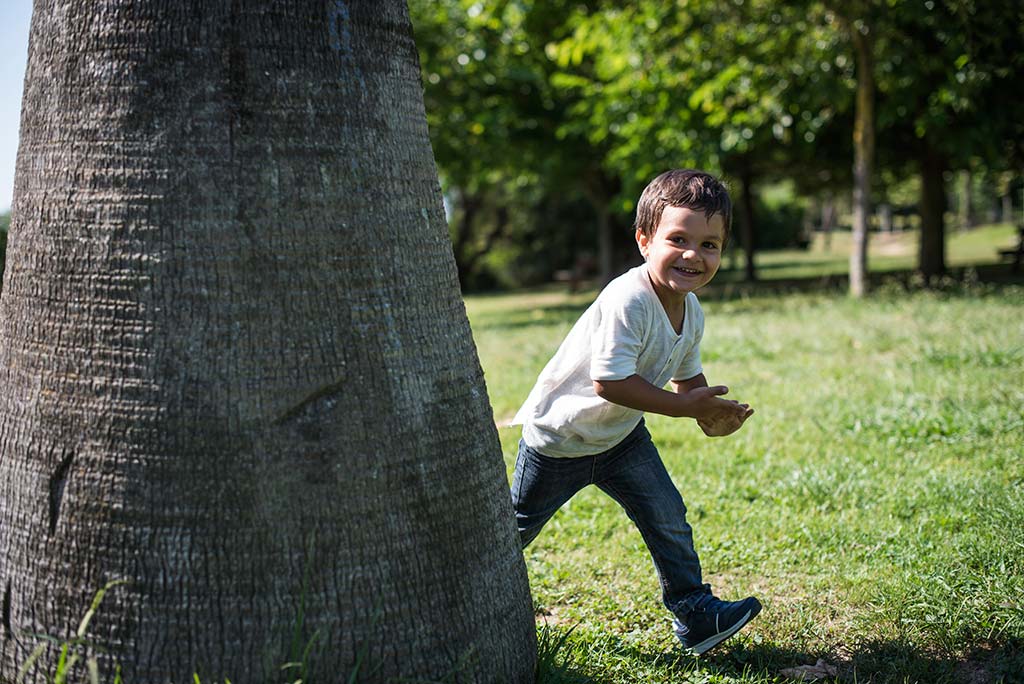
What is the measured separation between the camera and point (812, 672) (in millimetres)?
3121

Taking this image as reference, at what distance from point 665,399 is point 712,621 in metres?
0.87

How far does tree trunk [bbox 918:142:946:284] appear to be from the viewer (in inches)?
714

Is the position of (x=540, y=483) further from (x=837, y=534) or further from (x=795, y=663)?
(x=837, y=534)

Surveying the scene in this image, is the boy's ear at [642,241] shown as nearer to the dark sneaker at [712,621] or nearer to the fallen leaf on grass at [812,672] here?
the dark sneaker at [712,621]

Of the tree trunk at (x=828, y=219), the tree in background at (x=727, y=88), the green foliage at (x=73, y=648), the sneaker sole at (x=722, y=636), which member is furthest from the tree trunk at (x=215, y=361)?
the tree trunk at (x=828, y=219)

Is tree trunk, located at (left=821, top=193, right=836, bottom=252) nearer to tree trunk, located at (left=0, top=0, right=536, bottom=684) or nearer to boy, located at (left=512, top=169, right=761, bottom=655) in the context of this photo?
boy, located at (left=512, top=169, right=761, bottom=655)

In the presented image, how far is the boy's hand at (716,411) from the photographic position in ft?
9.27

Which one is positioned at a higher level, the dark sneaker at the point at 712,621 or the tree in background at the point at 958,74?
the tree in background at the point at 958,74

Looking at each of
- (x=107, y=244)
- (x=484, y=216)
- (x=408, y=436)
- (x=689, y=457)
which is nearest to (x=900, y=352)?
(x=689, y=457)

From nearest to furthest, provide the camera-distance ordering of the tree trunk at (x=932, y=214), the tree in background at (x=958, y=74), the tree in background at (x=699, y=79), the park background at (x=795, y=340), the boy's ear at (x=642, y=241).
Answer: the boy's ear at (x=642, y=241) → the park background at (x=795, y=340) → the tree in background at (x=958, y=74) → the tree in background at (x=699, y=79) → the tree trunk at (x=932, y=214)

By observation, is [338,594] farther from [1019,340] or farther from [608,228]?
[608,228]

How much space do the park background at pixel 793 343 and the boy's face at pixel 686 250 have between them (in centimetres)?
124

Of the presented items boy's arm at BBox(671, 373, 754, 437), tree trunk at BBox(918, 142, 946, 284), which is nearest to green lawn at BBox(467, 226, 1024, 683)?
boy's arm at BBox(671, 373, 754, 437)

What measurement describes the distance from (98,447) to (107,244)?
1.67 feet
